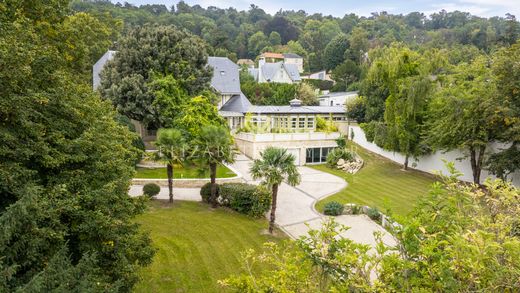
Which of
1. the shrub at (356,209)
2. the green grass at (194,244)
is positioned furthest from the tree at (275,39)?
the green grass at (194,244)

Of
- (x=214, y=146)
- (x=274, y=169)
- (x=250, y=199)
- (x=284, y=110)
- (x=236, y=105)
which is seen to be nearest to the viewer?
(x=274, y=169)

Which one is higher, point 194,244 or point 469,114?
point 469,114

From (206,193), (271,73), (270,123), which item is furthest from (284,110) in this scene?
(271,73)

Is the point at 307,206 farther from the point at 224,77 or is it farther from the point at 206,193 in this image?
the point at 224,77

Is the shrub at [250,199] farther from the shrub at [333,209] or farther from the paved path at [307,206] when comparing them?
the shrub at [333,209]

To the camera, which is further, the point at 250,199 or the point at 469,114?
the point at 469,114

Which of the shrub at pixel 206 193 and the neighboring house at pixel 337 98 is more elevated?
the neighboring house at pixel 337 98
